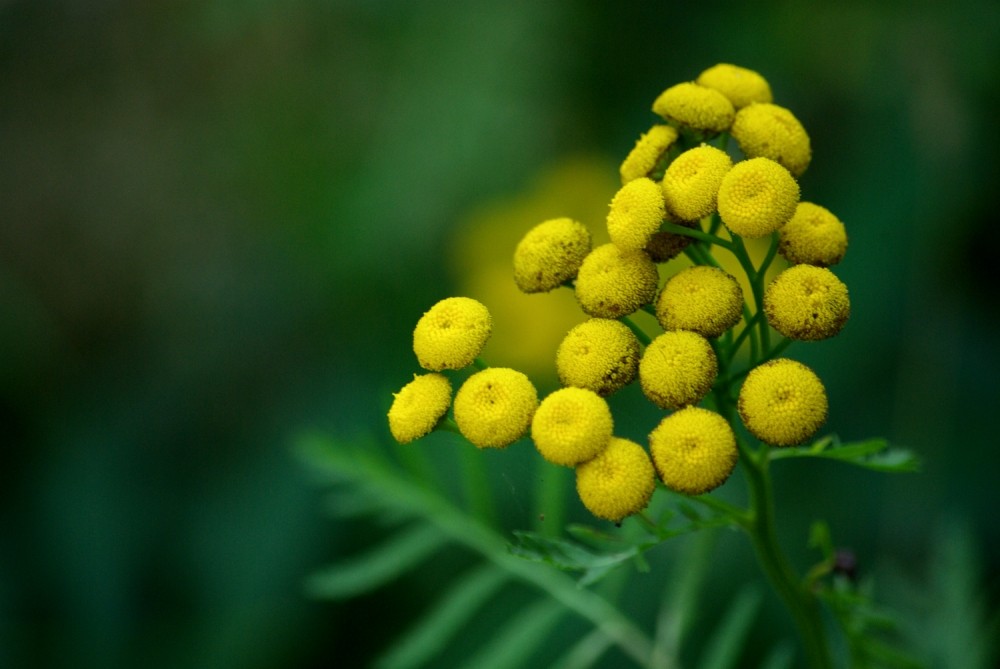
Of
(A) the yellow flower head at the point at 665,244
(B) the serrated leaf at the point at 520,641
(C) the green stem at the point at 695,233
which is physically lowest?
(B) the serrated leaf at the point at 520,641

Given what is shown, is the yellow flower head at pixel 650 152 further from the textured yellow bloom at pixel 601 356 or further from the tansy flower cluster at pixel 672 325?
the textured yellow bloom at pixel 601 356

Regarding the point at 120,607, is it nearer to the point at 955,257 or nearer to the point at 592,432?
the point at 592,432

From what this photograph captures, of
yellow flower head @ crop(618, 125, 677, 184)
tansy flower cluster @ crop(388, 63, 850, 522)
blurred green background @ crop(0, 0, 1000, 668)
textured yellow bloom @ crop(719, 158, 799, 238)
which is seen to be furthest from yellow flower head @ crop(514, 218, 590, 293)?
blurred green background @ crop(0, 0, 1000, 668)

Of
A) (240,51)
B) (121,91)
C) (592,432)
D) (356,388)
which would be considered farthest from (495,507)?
(121,91)

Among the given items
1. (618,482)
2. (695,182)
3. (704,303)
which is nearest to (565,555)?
(618,482)

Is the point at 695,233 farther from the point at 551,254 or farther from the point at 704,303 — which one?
the point at 551,254

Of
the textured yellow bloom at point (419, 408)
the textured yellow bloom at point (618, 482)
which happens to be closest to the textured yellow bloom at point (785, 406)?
the textured yellow bloom at point (618, 482)

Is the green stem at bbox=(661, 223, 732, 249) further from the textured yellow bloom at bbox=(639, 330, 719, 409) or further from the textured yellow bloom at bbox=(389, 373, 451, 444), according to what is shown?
the textured yellow bloom at bbox=(389, 373, 451, 444)
